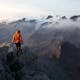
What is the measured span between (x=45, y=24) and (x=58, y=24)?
15.2 metres

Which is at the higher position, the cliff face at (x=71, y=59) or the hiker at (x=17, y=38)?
the hiker at (x=17, y=38)

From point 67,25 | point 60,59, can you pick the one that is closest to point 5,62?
point 60,59

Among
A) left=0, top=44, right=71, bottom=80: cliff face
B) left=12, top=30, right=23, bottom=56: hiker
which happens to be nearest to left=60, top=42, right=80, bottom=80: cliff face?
left=0, top=44, right=71, bottom=80: cliff face

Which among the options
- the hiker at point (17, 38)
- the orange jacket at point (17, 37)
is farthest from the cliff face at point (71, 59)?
the orange jacket at point (17, 37)

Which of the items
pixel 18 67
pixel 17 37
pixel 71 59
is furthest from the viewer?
pixel 71 59

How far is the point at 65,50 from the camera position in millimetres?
116500

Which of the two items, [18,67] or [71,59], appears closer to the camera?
[18,67]

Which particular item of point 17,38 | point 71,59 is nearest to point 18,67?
point 17,38

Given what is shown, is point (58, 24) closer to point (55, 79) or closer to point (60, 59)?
point (60, 59)

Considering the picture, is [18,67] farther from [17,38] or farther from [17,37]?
[17,37]

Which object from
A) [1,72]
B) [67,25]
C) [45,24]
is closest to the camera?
[1,72]

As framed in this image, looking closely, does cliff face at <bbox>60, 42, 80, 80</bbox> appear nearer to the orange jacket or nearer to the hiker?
the hiker

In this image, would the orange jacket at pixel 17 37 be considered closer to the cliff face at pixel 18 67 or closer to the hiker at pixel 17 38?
the hiker at pixel 17 38

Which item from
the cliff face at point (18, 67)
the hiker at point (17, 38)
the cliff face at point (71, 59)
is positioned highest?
the hiker at point (17, 38)
